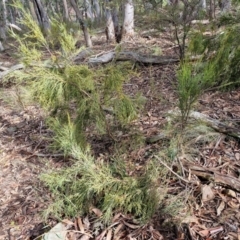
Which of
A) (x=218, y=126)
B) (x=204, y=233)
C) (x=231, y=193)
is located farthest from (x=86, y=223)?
(x=218, y=126)

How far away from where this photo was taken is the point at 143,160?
8.36 feet

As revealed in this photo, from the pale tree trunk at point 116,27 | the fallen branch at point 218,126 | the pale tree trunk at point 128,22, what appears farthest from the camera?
the pale tree trunk at point 116,27

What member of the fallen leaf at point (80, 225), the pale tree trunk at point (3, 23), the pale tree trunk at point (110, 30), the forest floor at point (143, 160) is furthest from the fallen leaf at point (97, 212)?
the pale tree trunk at point (3, 23)

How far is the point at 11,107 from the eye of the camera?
14.8 feet

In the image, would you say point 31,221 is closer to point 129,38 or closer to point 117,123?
point 117,123

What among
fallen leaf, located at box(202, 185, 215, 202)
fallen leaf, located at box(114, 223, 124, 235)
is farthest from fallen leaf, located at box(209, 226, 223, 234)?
fallen leaf, located at box(114, 223, 124, 235)

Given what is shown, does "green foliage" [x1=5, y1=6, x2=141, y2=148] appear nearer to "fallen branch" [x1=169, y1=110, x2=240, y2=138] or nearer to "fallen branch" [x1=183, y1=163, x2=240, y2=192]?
"fallen branch" [x1=169, y1=110, x2=240, y2=138]

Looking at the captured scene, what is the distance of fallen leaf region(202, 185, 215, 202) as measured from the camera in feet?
6.64

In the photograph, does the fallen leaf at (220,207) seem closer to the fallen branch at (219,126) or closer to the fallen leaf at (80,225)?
the fallen branch at (219,126)

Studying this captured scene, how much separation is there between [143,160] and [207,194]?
69cm

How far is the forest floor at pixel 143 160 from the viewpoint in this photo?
1916 mm

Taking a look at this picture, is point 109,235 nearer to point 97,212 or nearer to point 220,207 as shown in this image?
point 97,212

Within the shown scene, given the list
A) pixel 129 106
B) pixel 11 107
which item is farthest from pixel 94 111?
pixel 11 107

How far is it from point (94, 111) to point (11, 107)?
261 cm
